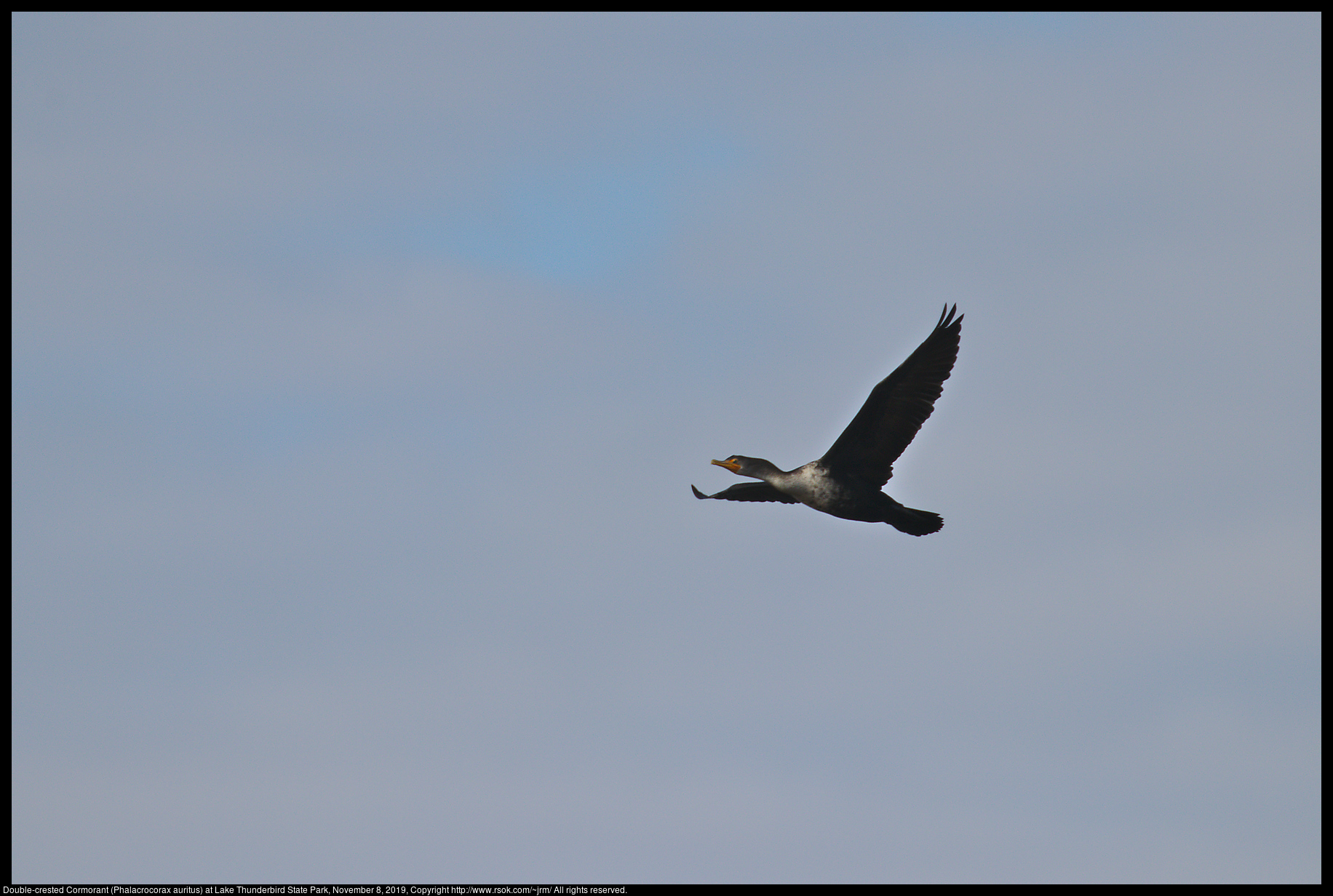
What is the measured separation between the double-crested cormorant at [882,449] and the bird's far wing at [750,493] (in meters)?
0.80

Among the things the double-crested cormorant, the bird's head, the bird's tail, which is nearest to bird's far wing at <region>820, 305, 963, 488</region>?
the double-crested cormorant

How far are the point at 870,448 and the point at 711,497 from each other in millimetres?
3511

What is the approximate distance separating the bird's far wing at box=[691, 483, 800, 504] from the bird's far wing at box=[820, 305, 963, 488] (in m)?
1.75

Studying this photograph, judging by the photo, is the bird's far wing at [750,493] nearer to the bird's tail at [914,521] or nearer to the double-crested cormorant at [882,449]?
the double-crested cormorant at [882,449]

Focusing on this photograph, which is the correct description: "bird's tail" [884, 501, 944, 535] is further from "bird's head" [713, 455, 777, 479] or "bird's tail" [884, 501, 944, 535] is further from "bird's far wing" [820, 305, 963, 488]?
"bird's head" [713, 455, 777, 479]

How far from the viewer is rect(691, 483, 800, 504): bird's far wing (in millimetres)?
18844

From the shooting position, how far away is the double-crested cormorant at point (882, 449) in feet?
53.8

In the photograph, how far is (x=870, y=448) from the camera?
17.1 metres

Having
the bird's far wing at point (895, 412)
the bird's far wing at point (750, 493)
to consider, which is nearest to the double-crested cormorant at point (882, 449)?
the bird's far wing at point (895, 412)

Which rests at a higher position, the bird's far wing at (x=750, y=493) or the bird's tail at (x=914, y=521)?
the bird's far wing at (x=750, y=493)

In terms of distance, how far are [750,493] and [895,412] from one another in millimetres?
3440

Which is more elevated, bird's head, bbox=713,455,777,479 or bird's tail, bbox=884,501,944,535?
bird's head, bbox=713,455,777,479
